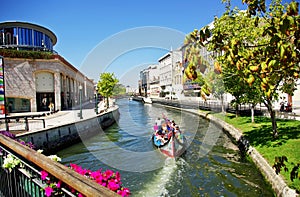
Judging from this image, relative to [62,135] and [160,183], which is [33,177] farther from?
[62,135]

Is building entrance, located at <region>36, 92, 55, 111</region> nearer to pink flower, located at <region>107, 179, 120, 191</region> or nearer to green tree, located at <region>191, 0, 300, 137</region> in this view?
pink flower, located at <region>107, 179, 120, 191</region>

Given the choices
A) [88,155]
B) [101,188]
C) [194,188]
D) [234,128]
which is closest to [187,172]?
[194,188]

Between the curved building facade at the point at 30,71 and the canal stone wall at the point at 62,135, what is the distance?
5.29m

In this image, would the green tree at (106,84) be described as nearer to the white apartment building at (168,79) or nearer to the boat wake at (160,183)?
the white apartment building at (168,79)

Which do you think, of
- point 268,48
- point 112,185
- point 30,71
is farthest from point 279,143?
point 30,71

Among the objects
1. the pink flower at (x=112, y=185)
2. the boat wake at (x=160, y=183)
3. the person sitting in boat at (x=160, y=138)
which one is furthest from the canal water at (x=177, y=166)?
the pink flower at (x=112, y=185)

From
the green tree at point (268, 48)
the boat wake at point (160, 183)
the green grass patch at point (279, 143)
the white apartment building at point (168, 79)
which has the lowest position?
the boat wake at point (160, 183)

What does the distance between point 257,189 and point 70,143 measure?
1425 cm

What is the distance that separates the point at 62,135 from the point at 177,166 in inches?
374

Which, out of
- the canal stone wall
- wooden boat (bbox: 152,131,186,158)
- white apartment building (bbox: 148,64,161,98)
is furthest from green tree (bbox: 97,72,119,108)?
white apartment building (bbox: 148,64,161,98)

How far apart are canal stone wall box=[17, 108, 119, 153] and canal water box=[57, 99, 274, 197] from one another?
0.67 meters

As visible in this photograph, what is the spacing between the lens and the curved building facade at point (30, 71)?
1133 inches

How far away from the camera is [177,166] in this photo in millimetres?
13352

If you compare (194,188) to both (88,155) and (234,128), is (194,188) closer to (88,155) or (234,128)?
(88,155)
